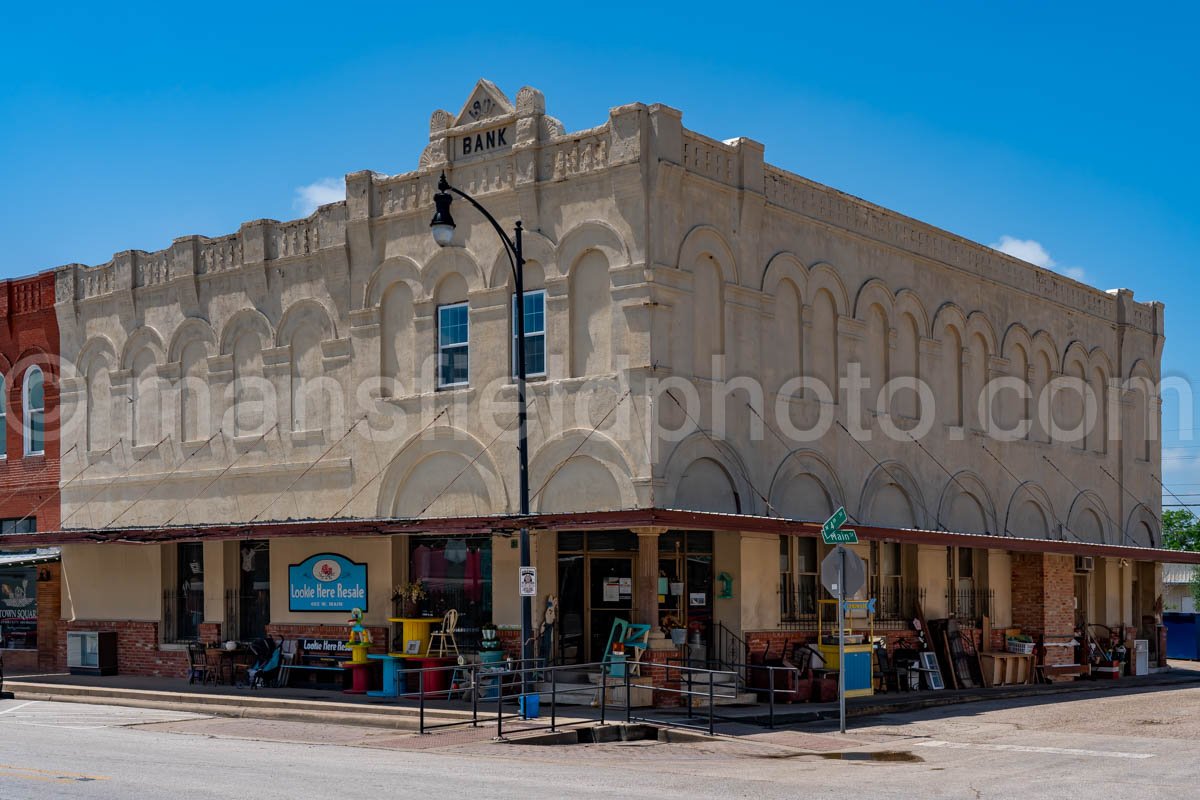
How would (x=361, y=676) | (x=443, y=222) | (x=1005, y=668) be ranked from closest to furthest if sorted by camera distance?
(x=443, y=222) → (x=361, y=676) → (x=1005, y=668)

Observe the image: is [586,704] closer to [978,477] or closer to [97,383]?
[978,477]

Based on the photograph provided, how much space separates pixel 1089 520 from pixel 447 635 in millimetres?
18844

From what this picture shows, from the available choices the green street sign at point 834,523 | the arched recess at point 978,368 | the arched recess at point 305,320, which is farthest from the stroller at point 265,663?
the arched recess at point 978,368

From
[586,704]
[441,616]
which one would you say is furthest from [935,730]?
[441,616]

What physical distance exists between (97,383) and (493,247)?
11.8 m

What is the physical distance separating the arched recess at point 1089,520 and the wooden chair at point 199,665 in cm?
2028

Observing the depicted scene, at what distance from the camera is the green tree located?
272 ft

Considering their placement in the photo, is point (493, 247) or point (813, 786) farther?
point (493, 247)

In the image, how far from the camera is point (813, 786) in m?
14.5

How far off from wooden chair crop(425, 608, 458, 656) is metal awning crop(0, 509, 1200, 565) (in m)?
1.45

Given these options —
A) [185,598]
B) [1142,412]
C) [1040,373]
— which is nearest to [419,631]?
[185,598]

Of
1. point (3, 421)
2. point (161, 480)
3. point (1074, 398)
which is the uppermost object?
point (1074, 398)

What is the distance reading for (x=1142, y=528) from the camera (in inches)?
1502

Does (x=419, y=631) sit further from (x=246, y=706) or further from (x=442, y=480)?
(x=246, y=706)
